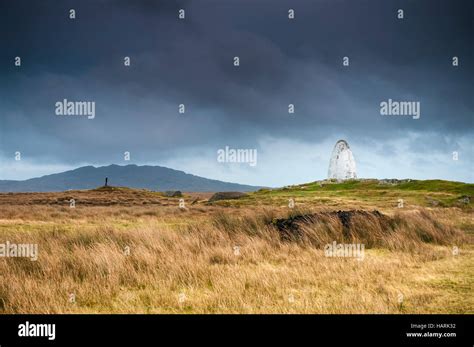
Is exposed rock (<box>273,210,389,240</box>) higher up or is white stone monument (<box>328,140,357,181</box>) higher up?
white stone monument (<box>328,140,357,181</box>)

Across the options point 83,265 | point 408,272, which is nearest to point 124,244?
point 83,265

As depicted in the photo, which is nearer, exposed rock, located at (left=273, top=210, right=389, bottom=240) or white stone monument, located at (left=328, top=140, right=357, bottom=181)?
exposed rock, located at (left=273, top=210, right=389, bottom=240)

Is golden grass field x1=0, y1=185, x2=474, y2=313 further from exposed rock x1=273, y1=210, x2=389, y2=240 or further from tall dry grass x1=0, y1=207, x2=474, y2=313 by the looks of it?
exposed rock x1=273, y1=210, x2=389, y2=240

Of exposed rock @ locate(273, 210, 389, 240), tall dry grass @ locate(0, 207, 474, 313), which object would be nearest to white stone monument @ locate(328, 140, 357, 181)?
exposed rock @ locate(273, 210, 389, 240)

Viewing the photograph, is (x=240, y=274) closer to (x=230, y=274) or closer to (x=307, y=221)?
(x=230, y=274)

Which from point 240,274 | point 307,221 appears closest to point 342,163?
point 307,221

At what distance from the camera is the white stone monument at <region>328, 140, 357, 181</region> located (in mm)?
132125

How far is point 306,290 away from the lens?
7645mm

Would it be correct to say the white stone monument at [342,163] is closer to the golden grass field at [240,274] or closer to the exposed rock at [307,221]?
the exposed rock at [307,221]

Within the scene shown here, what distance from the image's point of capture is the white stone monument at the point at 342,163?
132125 mm

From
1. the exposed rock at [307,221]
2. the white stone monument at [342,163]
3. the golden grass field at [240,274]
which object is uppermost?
the white stone monument at [342,163]

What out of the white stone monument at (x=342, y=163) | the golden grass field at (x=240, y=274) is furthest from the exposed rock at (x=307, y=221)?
the white stone monument at (x=342, y=163)
